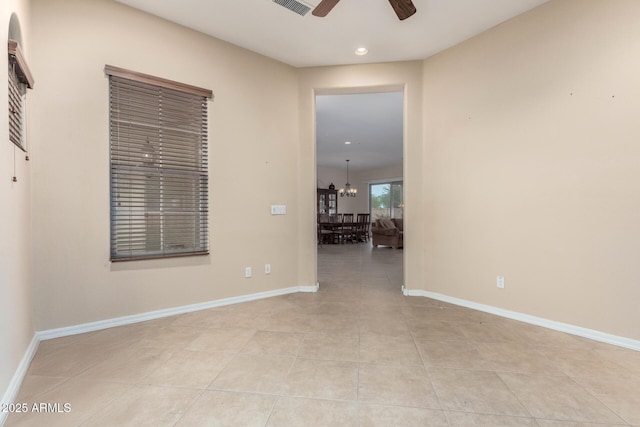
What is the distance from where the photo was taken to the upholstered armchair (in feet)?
26.9

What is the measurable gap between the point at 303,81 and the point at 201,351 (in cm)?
317

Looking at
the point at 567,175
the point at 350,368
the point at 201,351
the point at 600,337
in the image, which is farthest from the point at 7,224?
the point at 600,337

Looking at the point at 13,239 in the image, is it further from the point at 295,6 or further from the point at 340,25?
the point at 340,25

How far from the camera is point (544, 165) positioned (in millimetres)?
2588

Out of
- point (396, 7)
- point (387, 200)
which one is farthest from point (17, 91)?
point (387, 200)

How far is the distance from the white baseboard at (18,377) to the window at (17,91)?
135 centimetres

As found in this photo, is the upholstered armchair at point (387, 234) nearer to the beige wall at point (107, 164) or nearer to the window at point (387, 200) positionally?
the window at point (387, 200)

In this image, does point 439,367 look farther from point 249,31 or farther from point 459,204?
point 249,31

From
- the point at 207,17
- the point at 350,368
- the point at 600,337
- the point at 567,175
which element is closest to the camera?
the point at 350,368

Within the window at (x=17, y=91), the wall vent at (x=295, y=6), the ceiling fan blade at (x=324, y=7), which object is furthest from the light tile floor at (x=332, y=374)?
the wall vent at (x=295, y=6)

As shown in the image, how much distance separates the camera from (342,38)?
3014mm

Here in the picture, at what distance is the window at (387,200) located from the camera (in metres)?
11.3

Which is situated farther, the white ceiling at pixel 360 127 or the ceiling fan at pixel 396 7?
the white ceiling at pixel 360 127

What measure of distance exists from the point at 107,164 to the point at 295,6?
211 cm
